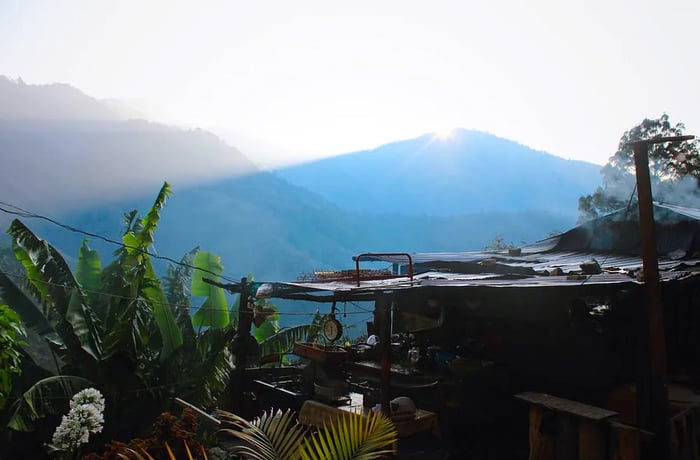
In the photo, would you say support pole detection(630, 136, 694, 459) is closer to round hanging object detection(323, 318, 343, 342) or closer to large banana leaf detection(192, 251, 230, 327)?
round hanging object detection(323, 318, 343, 342)

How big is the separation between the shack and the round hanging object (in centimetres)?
7

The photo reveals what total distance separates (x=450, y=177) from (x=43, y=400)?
10234 centimetres

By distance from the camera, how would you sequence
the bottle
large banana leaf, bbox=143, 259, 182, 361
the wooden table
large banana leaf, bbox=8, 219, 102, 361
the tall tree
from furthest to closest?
the tall tree
large banana leaf, bbox=143, 259, 182, 361
large banana leaf, bbox=8, 219, 102, 361
the bottle
the wooden table

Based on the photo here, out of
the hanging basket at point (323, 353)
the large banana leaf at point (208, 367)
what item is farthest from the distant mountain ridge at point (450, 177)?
the hanging basket at point (323, 353)

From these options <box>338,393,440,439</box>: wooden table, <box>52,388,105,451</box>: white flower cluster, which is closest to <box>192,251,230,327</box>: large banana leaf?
<box>338,393,440,439</box>: wooden table

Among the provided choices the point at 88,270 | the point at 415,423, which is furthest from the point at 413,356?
the point at 88,270

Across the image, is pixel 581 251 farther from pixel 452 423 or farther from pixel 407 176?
pixel 407 176

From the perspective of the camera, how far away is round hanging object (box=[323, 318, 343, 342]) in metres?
7.75

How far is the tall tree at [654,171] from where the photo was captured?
17.4 metres

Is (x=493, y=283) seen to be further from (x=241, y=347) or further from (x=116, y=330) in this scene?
(x=116, y=330)

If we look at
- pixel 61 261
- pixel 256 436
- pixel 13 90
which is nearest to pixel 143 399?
pixel 61 261

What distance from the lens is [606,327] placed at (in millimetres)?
7887

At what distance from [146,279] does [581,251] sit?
412 inches

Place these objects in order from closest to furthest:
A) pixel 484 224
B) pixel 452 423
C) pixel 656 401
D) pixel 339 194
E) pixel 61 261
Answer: pixel 656 401, pixel 452 423, pixel 61 261, pixel 484 224, pixel 339 194
